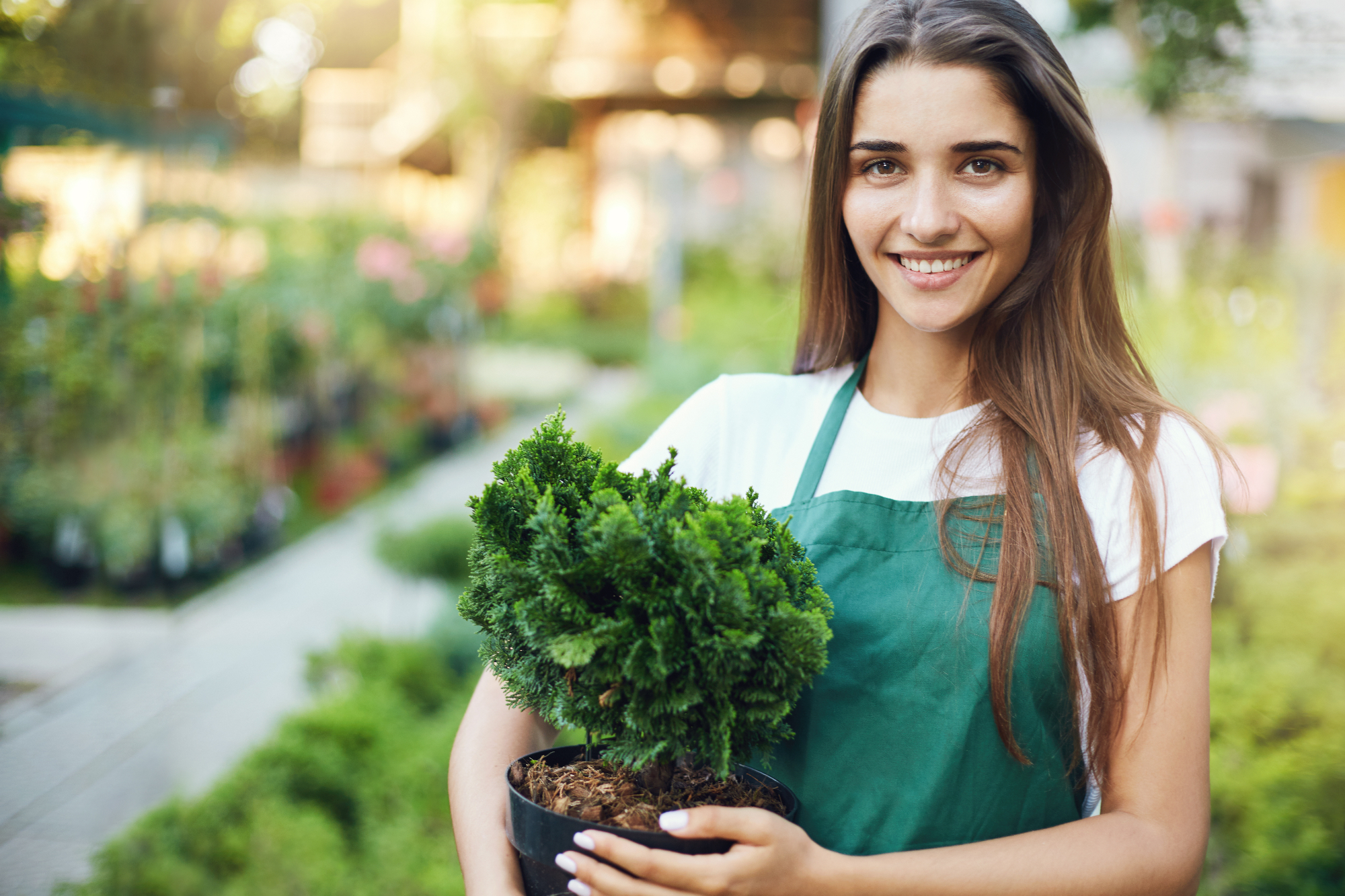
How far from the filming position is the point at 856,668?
1.18 m

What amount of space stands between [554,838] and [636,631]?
0.24 meters

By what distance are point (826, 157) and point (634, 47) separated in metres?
13.5

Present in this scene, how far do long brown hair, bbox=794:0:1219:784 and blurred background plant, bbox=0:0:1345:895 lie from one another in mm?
344

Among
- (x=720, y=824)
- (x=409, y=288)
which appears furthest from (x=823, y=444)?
(x=409, y=288)

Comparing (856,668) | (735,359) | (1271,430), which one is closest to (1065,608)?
(856,668)

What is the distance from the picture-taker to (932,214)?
1.19m

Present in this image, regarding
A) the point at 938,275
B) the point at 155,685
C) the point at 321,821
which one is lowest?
the point at 155,685

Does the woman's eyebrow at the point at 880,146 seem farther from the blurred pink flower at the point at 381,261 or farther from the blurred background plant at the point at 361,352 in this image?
the blurred pink flower at the point at 381,261

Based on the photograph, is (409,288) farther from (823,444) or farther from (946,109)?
(946,109)

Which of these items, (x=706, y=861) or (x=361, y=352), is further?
(x=361, y=352)

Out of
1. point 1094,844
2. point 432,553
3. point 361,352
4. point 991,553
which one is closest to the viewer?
point 1094,844

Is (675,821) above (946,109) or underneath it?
underneath

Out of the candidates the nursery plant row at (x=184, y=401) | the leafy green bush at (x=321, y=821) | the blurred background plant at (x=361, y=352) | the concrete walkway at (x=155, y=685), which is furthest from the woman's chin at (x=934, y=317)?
the nursery plant row at (x=184, y=401)

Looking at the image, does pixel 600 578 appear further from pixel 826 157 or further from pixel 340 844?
pixel 340 844
